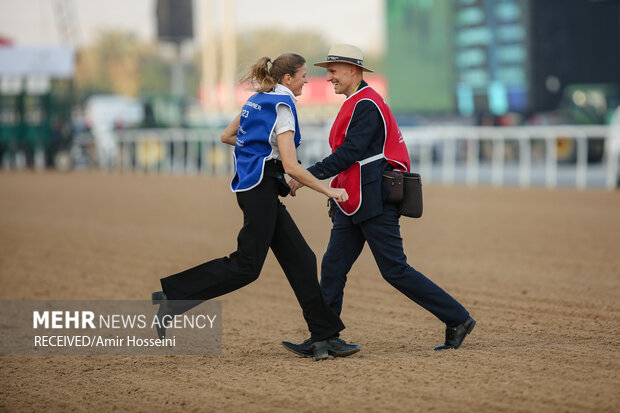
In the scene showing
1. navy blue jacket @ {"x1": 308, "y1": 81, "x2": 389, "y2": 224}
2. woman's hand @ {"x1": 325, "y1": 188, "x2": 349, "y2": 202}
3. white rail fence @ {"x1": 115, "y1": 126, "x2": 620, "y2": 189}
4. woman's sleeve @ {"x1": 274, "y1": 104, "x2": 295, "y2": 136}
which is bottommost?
white rail fence @ {"x1": 115, "y1": 126, "x2": 620, "y2": 189}

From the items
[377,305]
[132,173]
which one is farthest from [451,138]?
[377,305]

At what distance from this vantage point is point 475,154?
22.2 metres

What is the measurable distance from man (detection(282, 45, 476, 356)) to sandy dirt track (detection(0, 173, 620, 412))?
0.32 meters

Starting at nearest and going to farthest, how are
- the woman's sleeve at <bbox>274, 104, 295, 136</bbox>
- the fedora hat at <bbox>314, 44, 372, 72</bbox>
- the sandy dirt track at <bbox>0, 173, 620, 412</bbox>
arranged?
the sandy dirt track at <bbox>0, 173, 620, 412</bbox>
the woman's sleeve at <bbox>274, 104, 295, 136</bbox>
the fedora hat at <bbox>314, 44, 372, 72</bbox>

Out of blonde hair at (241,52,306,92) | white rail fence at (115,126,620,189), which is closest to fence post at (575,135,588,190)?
white rail fence at (115,126,620,189)

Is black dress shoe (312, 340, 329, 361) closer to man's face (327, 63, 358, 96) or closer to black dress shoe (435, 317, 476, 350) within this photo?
black dress shoe (435, 317, 476, 350)

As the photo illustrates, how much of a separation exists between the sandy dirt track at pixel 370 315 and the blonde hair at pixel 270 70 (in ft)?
5.15

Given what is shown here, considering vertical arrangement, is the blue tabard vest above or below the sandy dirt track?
above

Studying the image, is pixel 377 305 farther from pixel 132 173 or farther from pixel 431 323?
pixel 132 173

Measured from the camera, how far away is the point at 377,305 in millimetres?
7754

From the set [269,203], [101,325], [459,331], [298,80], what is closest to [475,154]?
[101,325]

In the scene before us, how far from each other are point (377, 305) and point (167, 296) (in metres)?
2.52

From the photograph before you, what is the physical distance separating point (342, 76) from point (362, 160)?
1.64 feet

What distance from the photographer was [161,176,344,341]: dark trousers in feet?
18.1
